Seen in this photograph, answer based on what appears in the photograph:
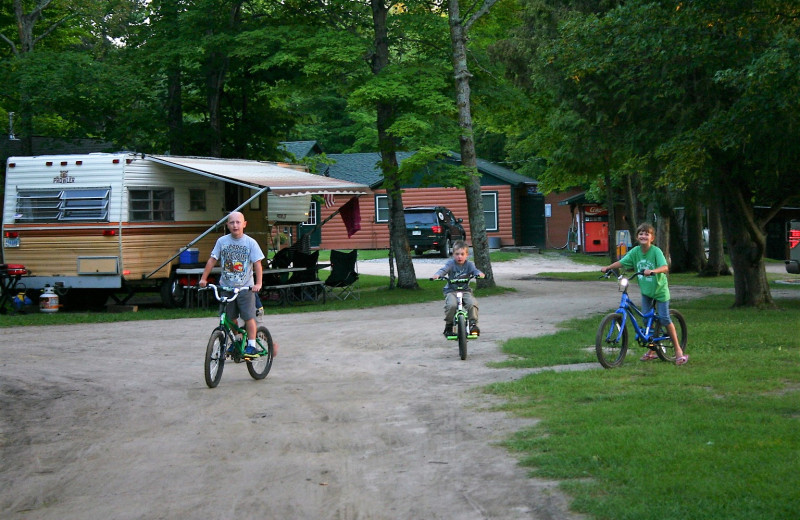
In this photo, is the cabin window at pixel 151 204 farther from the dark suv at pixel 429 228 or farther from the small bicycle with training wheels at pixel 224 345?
the dark suv at pixel 429 228

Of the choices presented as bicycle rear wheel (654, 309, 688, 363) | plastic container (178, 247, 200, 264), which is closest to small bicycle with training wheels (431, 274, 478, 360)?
bicycle rear wheel (654, 309, 688, 363)

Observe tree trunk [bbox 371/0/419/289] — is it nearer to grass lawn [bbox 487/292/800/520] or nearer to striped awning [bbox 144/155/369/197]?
striped awning [bbox 144/155/369/197]

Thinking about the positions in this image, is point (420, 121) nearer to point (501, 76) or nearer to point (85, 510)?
point (501, 76)

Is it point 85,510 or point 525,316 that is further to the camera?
point 525,316

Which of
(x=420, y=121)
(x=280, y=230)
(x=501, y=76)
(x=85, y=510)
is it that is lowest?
(x=85, y=510)

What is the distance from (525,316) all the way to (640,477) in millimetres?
12174

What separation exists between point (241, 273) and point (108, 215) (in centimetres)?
1003

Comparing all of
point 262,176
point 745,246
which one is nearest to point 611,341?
point 745,246

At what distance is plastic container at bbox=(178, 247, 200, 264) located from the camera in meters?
21.0

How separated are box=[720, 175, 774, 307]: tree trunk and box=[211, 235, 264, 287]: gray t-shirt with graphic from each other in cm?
1078

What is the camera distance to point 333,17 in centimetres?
2473

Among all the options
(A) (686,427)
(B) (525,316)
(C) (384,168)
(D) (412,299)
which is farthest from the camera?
(C) (384,168)

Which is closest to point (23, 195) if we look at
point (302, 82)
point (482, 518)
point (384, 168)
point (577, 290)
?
point (302, 82)

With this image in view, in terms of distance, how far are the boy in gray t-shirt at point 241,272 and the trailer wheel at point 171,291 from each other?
10.6 m
